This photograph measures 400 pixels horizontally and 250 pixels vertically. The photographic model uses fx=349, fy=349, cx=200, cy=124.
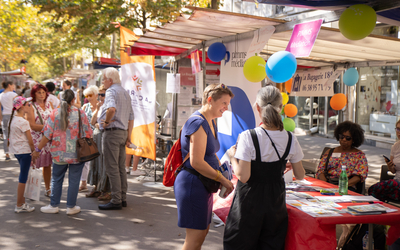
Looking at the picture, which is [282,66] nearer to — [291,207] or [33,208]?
[291,207]

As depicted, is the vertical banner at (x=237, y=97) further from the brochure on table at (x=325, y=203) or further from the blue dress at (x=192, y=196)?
the blue dress at (x=192, y=196)

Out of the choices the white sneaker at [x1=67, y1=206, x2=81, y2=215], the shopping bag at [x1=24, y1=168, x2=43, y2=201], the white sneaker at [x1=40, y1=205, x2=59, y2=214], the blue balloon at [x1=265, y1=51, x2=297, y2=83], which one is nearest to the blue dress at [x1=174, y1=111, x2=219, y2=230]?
the blue balloon at [x1=265, y1=51, x2=297, y2=83]

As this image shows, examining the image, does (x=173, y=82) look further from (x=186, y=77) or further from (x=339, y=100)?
(x=339, y=100)

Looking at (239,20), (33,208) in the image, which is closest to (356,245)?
(239,20)

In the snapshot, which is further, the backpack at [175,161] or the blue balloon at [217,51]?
the blue balloon at [217,51]

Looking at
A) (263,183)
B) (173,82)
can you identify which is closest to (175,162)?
Result: (263,183)

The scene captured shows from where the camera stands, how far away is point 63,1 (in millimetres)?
11992

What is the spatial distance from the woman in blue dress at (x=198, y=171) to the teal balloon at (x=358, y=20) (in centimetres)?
126

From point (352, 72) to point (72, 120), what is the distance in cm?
500

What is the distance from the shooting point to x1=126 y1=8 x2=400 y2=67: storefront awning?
4.05 meters

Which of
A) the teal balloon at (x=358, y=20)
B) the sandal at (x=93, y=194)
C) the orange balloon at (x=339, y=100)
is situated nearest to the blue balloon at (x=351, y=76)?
the orange balloon at (x=339, y=100)

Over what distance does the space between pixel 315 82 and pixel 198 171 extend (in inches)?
216

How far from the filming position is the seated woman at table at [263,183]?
2525mm

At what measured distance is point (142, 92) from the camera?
6703 millimetres
